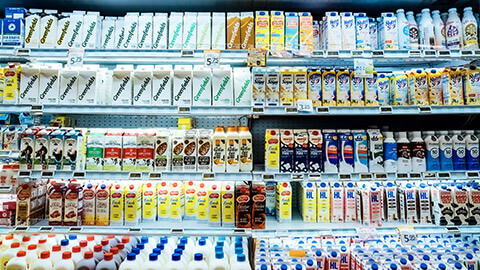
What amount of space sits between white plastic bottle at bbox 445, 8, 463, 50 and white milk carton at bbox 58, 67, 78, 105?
2858 millimetres

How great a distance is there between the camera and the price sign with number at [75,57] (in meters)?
1.99

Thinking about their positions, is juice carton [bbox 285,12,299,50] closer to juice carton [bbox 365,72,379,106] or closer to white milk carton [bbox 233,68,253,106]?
white milk carton [bbox 233,68,253,106]

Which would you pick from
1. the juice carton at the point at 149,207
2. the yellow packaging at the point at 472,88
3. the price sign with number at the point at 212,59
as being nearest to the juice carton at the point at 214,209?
the juice carton at the point at 149,207

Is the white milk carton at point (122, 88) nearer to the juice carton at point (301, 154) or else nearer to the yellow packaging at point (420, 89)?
the juice carton at point (301, 154)

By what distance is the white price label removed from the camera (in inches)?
81.6

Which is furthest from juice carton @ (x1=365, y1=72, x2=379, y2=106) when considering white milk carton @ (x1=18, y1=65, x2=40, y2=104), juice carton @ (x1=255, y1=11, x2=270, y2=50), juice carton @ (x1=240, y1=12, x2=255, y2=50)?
white milk carton @ (x1=18, y1=65, x2=40, y2=104)

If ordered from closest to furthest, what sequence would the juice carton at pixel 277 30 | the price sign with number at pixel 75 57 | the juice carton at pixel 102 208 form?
1. the price sign with number at pixel 75 57
2. the juice carton at pixel 102 208
3. the juice carton at pixel 277 30

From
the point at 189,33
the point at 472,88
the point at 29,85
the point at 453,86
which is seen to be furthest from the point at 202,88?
the point at 472,88

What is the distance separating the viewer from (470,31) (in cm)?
220

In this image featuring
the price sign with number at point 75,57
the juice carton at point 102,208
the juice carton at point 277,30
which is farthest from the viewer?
the juice carton at point 277,30

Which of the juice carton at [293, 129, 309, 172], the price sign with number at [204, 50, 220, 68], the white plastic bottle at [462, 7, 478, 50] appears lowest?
the juice carton at [293, 129, 309, 172]

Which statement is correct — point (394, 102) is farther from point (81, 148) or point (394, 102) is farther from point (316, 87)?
point (81, 148)

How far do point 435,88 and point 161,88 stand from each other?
2.08m

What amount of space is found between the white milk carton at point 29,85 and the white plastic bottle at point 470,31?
3.24 metres
